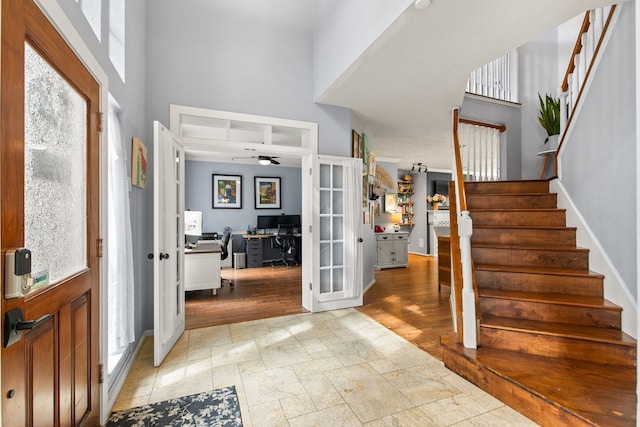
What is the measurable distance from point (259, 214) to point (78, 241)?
6186mm

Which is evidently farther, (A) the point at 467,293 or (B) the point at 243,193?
(B) the point at 243,193

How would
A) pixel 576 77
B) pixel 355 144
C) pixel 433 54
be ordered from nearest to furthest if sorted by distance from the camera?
pixel 433 54 < pixel 576 77 < pixel 355 144

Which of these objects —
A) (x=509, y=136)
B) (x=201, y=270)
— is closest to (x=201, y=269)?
(x=201, y=270)

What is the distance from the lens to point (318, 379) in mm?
2180

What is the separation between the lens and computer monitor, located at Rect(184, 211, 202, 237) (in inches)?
188

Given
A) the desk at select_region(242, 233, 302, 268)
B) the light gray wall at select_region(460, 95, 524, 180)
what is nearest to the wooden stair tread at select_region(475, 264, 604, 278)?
the light gray wall at select_region(460, 95, 524, 180)

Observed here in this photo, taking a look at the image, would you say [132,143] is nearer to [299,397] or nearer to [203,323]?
[203,323]

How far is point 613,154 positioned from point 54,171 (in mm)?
3670

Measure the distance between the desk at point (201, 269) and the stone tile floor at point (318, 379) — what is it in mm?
1357

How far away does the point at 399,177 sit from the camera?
8.91 meters

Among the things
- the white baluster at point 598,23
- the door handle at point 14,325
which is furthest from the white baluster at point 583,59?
the door handle at point 14,325

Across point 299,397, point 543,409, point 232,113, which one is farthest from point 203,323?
point 543,409

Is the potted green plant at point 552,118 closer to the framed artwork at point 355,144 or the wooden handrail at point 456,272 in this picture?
the wooden handrail at point 456,272

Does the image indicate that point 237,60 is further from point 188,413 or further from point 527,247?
point 527,247
